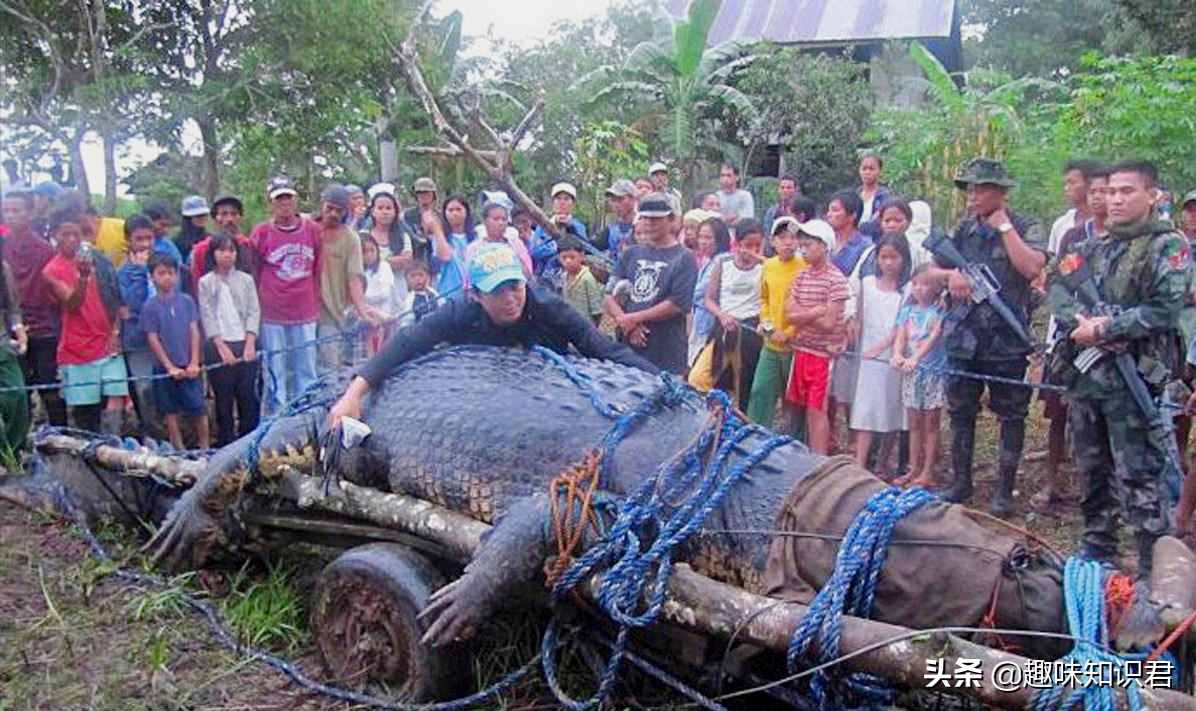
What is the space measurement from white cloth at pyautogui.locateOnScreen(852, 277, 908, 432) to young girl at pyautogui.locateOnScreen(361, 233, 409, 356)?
3259 millimetres

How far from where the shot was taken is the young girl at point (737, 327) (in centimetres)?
637

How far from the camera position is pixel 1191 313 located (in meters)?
5.72

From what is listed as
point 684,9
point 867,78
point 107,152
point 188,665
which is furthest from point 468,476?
point 684,9

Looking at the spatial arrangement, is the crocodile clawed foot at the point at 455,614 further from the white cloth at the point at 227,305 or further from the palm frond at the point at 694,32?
the palm frond at the point at 694,32

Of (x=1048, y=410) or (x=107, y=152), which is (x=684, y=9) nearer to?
(x=107, y=152)

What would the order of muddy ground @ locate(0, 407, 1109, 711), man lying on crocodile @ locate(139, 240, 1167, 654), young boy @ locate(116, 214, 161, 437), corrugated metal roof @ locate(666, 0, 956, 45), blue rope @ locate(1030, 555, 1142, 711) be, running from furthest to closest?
1. corrugated metal roof @ locate(666, 0, 956, 45)
2. young boy @ locate(116, 214, 161, 437)
3. muddy ground @ locate(0, 407, 1109, 711)
4. man lying on crocodile @ locate(139, 240, 1167, 654)
5. blue rope @ locate(1030, 555, 1142, 711)

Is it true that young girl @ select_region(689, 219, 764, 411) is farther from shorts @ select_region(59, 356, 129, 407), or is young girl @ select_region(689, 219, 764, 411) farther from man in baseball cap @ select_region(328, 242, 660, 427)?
shorts @ select_region(59, 356, 129, 407)

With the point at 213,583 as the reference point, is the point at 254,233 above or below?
above

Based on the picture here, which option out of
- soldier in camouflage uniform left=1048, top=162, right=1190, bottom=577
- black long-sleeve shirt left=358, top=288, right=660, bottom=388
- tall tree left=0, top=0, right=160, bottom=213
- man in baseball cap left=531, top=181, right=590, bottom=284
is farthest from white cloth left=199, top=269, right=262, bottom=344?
tall tree left=0, top=0, right=160, bottom=213

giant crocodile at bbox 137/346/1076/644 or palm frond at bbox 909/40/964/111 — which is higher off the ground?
palm frond at bbox 909/40/964/111

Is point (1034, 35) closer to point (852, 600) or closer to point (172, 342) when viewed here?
point (172, 342)

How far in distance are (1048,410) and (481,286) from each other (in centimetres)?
363

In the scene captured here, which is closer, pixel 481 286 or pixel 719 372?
pixel 481 286

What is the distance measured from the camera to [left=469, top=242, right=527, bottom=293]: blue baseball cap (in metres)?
3.94
